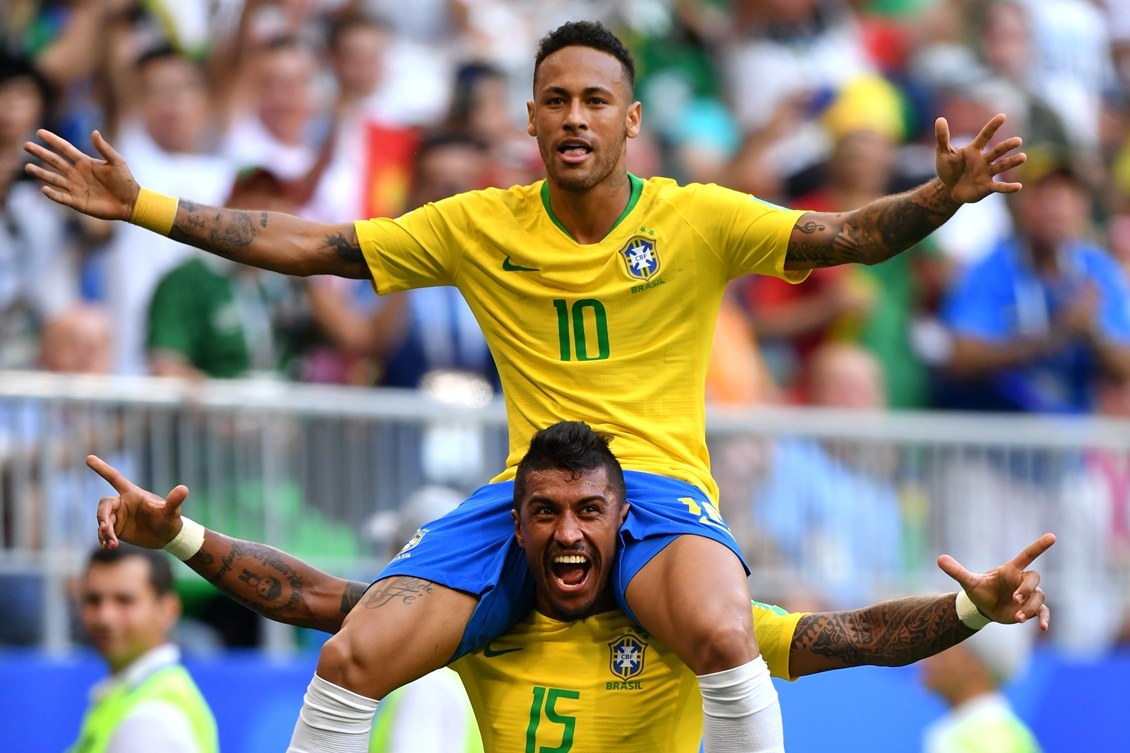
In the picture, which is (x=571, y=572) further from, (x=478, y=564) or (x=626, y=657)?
(x=626, y=657)

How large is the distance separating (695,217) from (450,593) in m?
1.61

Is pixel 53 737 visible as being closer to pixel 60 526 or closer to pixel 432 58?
pixel 60 526

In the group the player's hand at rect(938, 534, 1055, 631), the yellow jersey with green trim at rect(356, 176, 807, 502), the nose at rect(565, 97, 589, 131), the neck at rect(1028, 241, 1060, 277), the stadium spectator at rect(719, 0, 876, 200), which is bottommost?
the player's hand at rect(938, 534, 1055, 631)

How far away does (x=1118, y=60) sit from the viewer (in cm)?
1581

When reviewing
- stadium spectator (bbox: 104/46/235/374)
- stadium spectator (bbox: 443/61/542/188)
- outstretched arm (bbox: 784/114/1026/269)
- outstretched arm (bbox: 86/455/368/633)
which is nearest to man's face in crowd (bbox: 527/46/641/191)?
outstretched arm (bbox: 784/114/1026/269)

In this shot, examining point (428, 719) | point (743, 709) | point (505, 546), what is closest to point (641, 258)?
point (505, 546)

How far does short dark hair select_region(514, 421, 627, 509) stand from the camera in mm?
6414

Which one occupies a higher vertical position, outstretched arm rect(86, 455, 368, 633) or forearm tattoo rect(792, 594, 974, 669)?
outstretched arm rect(86, 455, 368, 633)

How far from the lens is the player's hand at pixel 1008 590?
637 cm

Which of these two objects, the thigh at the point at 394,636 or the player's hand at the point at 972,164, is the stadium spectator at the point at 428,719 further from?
the player's hand at the point at 972,164

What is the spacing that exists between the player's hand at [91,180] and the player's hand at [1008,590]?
10.2 ft

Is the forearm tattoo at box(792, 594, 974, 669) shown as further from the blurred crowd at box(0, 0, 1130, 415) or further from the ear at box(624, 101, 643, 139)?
the blurred crowd at box(0, 0, 1130, 415)

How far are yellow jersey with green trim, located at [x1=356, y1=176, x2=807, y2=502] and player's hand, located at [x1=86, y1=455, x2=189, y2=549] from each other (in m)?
1.10

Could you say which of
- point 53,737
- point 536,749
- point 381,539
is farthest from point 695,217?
point 53,737
